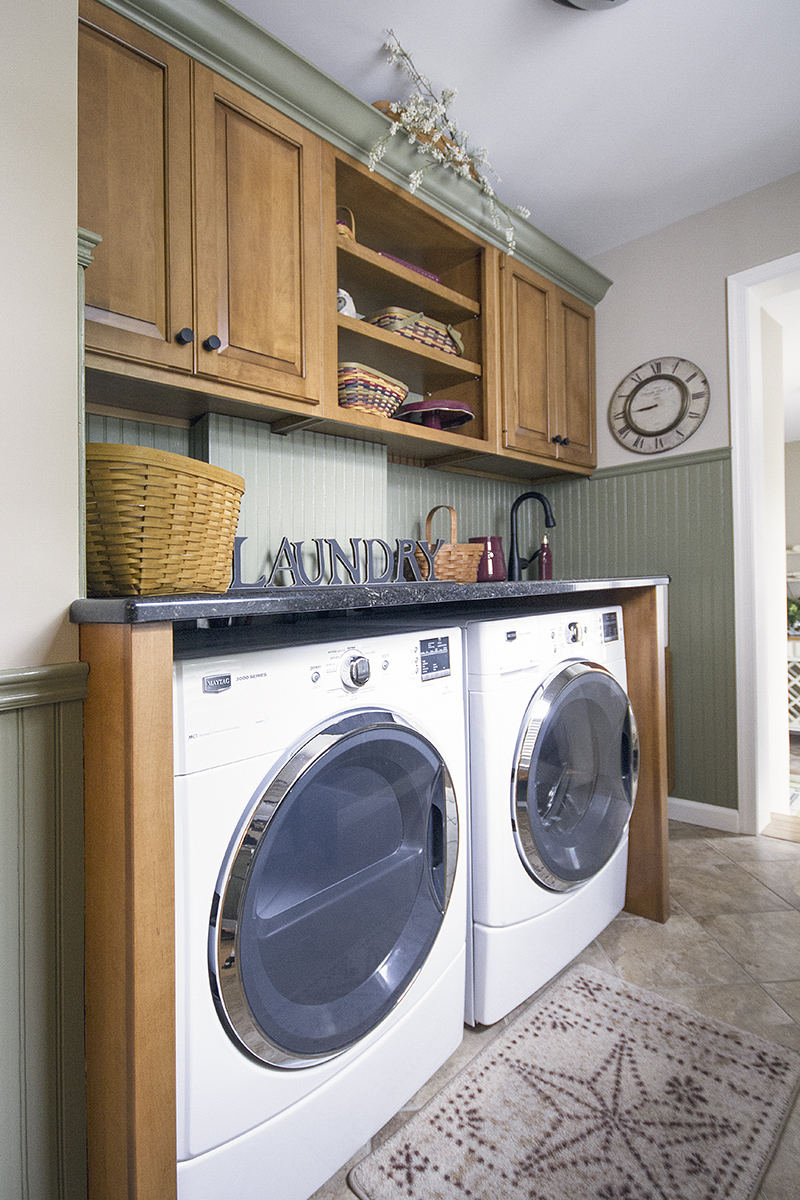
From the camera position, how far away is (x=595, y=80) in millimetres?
1860

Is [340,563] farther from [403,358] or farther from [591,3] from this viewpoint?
[591,3]

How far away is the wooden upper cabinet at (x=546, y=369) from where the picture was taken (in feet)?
8.01

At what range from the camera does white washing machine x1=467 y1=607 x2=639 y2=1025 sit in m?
1.29

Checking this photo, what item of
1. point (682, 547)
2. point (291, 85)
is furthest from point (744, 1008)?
point (291, 85)

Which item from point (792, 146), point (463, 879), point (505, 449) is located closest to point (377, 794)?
point (463, 879)

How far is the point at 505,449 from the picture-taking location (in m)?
2.41

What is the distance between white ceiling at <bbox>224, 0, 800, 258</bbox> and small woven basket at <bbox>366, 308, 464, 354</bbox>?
2.02 feet

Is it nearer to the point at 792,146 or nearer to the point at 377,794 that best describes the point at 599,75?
the point at 792,146

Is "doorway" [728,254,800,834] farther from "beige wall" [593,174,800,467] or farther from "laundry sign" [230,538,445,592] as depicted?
"laundry sign" [230,538,445,592]

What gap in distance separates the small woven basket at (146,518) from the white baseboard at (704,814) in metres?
2.30

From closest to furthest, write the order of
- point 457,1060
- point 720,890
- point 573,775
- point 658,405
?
1. point 457,1060
2. point 573,775
3. point 720,890
4. point 658,405

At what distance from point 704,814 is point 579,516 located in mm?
1467

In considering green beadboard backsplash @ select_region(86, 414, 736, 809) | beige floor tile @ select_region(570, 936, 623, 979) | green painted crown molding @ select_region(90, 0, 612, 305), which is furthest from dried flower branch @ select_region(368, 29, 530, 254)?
beige floor tile @ select_region(570, 936, 623, 979)

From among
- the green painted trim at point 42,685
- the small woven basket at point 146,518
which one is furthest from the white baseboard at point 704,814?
the green painted trim at point 42,685
